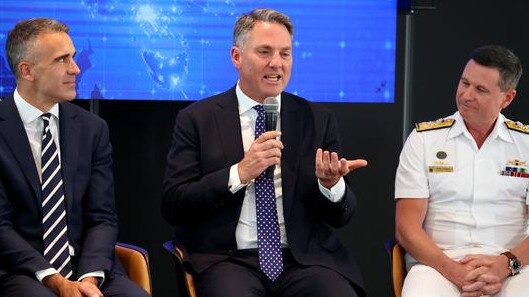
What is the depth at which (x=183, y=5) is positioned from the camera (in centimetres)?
460

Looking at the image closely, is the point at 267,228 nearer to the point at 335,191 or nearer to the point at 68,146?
the point at 335,191

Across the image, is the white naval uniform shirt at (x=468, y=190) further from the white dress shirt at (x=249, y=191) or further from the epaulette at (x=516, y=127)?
the white dress shirt at (x=249, y=191)

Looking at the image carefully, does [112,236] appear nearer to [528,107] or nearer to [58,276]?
[58,276]

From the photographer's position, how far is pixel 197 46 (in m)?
4.64

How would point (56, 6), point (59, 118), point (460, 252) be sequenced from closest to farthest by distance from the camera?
point (59, 118) < point (460, 252) < point (56, 6)

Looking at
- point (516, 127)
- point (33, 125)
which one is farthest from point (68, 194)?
point (516, 127)

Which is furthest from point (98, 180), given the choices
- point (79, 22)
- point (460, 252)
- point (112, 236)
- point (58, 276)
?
point (460, 252)

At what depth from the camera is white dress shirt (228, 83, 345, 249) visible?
357 centimetres

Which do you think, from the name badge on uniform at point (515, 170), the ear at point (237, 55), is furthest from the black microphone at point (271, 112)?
the name badge on uniform at point (515, 170)

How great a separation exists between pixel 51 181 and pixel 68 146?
17cm

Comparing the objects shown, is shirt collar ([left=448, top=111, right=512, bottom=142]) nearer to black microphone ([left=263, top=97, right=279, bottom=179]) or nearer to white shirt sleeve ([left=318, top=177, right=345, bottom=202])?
white shirt sleeve ([left=318, top=177, right=345, bottom=202])

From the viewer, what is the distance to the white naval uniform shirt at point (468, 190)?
3.98 m

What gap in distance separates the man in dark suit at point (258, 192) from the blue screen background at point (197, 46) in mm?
812

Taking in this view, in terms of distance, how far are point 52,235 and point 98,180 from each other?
0.34 meters
